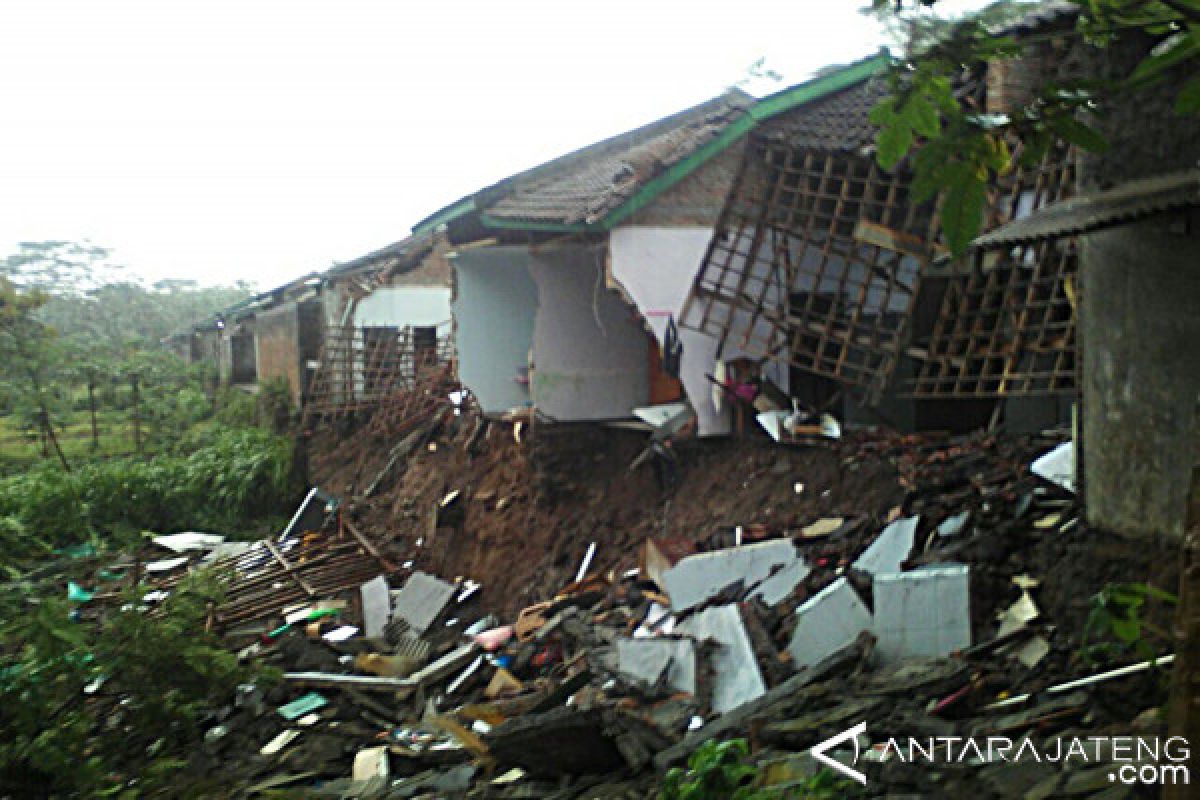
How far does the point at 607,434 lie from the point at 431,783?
5758mm

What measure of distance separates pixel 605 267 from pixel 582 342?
1.04 metres

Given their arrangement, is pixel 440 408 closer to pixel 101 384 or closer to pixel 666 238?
pixel 666 238

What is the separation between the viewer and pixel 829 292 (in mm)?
9164

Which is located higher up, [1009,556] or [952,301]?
[952,301]

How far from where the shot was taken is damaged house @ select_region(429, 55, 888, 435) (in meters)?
9.45

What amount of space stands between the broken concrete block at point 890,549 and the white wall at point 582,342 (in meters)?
5.16

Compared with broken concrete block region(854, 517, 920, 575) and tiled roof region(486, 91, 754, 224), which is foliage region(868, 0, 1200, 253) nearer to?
broken concrete block region(854, 517, 920, 575)

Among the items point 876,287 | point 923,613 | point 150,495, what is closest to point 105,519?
Result: point 150,495

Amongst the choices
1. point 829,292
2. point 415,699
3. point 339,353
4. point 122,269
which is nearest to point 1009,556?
point 829,292

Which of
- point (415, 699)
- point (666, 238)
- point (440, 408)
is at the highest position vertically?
point (666, 238)

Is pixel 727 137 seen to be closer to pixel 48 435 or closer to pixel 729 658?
pixel 729 658

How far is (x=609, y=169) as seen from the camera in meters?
10.6

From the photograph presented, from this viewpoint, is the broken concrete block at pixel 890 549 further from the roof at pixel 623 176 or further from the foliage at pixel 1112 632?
the roof at pixel 623 176

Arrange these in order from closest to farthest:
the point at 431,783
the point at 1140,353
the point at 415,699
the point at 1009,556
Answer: the point at 1140,353, the point at 1009,556, the point at 431,783, the point at 415,699
